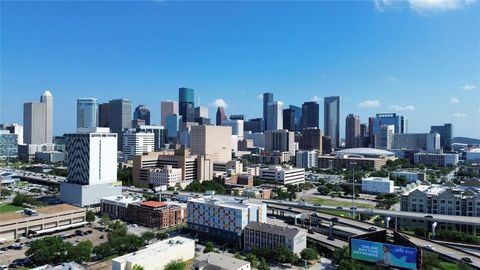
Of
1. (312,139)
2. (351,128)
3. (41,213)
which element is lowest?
(41,213)

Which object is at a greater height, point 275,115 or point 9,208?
point 275,115

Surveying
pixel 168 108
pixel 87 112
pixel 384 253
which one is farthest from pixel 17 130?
pixel 384 253

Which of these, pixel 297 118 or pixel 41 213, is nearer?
pixel 41 213

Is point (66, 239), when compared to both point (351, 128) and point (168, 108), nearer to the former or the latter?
point (351, 128)

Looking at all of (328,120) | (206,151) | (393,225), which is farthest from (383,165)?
(328,120)

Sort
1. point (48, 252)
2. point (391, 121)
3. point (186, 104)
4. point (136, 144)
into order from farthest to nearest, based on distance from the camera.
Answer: point (186, 104), point (391, 121), point (136, 144), point (48, 252)

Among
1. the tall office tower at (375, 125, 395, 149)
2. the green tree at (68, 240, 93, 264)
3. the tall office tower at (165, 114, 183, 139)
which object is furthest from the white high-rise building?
the tall office tower at (375, 125, 395, 149)
